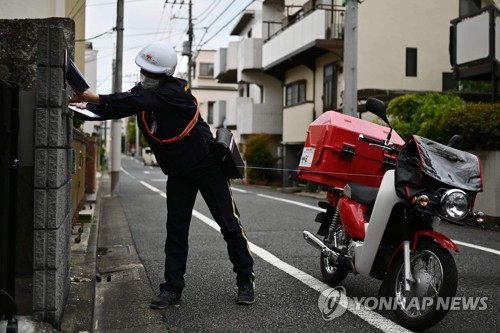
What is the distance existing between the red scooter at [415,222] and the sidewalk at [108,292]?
1.57m

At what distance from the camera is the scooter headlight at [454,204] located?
3562 millimetres

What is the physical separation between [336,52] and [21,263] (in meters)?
17.1

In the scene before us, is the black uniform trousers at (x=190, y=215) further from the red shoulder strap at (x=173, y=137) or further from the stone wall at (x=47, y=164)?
the stone wall at (x=47, y=164)

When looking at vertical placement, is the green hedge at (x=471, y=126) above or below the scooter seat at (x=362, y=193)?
above

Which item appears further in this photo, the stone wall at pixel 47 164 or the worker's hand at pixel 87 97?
the worker's hand at pixel 87 97

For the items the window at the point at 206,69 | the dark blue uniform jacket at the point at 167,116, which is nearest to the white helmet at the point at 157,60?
the dark blue uniform jacket at the point at 167,116

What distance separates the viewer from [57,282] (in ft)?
11.6

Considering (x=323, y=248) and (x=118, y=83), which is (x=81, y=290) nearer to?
(x=323, y=248)

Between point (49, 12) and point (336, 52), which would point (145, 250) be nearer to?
point (49, 12)

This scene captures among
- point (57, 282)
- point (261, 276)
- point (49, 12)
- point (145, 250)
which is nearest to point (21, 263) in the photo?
point (57, 282)

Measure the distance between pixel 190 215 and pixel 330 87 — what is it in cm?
1807

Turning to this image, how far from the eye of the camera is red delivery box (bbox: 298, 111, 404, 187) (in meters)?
4.77

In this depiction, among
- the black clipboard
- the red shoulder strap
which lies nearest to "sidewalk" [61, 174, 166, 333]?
the red shoulder strap

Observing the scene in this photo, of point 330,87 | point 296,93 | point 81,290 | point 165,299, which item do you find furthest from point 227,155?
point 296,93
